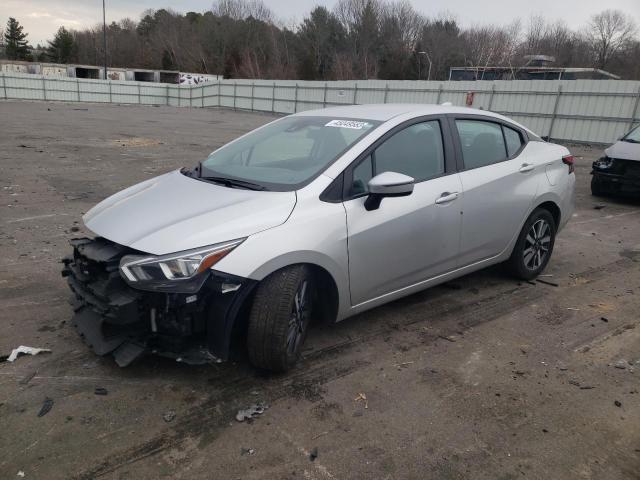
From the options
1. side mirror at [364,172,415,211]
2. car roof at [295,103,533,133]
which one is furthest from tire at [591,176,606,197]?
side mirror at [364,172,415,211]

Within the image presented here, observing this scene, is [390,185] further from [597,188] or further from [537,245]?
[597,188]

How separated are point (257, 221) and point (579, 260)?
4.38m

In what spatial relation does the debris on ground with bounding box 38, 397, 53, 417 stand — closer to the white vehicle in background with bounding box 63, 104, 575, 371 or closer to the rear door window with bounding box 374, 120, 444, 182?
the white vehicle in background with bounding box 63, 104, 575, 371

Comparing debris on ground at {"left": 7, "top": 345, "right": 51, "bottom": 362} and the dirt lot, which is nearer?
the dirt lot

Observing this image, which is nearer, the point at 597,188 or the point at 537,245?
the point at 537,245

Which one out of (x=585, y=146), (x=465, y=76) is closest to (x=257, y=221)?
(x=585, y=146)

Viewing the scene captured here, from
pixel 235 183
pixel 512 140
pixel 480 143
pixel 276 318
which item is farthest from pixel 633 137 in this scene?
pixel 276 318

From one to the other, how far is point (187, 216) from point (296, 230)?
65cm

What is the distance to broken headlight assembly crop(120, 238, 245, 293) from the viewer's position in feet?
9.05

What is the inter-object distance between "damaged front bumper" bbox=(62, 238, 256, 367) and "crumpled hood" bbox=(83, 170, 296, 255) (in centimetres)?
16

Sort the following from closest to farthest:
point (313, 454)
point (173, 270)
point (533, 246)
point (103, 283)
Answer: point (313, 454) < point (173, 270) < point (103, 283) < point (533, 246)

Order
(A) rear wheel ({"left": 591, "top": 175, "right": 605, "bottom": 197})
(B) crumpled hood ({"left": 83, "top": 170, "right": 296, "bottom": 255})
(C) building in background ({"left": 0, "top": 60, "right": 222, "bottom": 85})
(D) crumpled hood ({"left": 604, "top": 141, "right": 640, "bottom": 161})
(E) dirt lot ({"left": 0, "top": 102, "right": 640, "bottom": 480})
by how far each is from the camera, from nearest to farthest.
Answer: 1. (E) dirt lot ({"left": 0, "top": 102, "right": 640, "bottom": 480})
2. (B) crumpled hood ({"left": 83, "top": 170, "right": 296, "bottom": 255})
3. (D) crumpled hood ({"left": 604, "top": 141, "right": 640, "bottom": 161})
4. (A) rear wheel ({"left": 591, "top": 175, "right": 605, "bottom": 197})
5. (C) building in background ({"left": 0, "top": 60, "right": 222, "bottom": 85})

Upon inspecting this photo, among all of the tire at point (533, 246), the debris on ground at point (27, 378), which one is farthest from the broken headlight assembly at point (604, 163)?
the debris on ground at point (27, 378)

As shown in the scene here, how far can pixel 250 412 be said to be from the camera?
2863 mm
